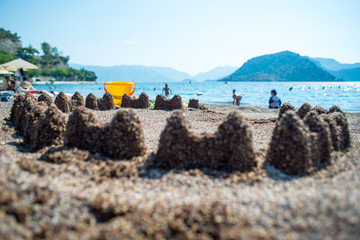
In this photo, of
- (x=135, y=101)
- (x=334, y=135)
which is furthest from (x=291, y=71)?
(x=334, y=135)

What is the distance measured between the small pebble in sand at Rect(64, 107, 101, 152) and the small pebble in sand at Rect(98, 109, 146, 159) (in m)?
0.31

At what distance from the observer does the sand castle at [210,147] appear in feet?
12.0

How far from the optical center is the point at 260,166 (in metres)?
3.73

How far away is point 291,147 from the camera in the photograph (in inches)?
140

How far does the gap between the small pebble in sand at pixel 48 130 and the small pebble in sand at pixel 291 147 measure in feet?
14.3

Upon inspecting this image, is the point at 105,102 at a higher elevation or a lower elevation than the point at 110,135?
higher

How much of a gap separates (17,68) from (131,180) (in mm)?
25633

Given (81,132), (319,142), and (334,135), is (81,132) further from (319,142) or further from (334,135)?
(334,135)

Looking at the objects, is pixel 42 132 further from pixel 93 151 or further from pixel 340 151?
pixel 340 151

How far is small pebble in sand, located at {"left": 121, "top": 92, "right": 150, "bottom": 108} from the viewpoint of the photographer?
40.5 ft

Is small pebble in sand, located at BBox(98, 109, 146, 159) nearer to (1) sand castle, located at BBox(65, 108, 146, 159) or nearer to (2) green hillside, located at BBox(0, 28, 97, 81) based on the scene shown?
(1) sand castle, located at BBox(65, 108, 146, 159)

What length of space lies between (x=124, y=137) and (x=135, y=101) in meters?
8.80

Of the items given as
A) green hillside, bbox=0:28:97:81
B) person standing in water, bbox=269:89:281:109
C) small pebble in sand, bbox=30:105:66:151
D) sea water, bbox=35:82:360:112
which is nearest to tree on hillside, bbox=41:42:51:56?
green hillside, bbox=0:28:97:81

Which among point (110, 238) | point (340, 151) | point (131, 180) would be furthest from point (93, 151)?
point (340, 151)
